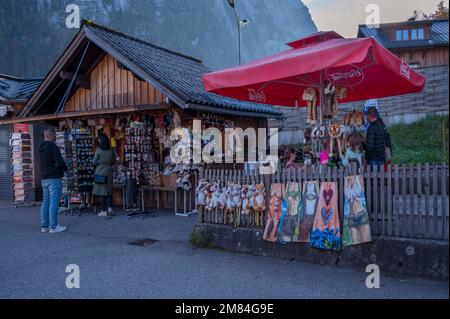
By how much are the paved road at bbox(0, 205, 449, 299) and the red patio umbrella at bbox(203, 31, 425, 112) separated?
2.66 m

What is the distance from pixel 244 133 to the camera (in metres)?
11.9

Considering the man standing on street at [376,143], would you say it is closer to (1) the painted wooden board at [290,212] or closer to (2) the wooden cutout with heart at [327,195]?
(2) the wooden cutout with heart at [327,195]

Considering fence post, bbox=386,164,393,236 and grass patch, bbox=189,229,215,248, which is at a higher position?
fence post, bbox=386,164,393,236

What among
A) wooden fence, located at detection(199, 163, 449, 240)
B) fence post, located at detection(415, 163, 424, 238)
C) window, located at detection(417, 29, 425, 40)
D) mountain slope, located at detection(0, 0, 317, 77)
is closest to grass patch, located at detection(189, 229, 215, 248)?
wooden fence, located at detection(199, 163, 449, 240)

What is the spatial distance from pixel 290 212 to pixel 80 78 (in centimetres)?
798

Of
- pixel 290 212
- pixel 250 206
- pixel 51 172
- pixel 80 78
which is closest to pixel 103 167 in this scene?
pixel 51 172

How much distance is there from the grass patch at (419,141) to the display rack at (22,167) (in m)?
11.2

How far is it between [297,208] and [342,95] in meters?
2.26

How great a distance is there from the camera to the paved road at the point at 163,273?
15.1 feet

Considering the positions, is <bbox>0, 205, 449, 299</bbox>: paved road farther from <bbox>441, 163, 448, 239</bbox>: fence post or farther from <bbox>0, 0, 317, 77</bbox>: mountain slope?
<bbox>0, 0, 317, 77</bbox>: mountain slope

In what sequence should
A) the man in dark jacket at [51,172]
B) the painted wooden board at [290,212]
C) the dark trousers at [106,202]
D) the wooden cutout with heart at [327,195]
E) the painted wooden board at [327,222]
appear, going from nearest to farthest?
the painted wooden board at [327,222] < the wooden cutout with heart at [327,195] < the painted wooden board at [290,212] < the man in dark jacket at [51,172] < the dark trousers at [106,202]

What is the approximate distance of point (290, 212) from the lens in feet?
19.0

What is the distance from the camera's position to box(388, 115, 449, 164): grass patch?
1198cm

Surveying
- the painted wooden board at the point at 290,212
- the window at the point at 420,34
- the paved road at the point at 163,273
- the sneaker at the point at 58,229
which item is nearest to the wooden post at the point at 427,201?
the paved road at the point at 163,273
